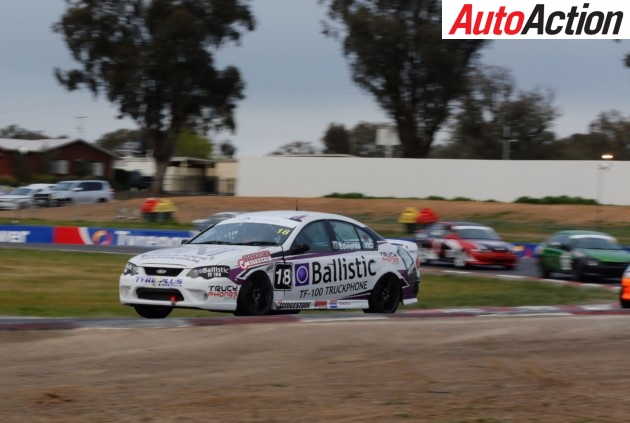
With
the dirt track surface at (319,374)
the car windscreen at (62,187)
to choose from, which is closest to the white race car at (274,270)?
A: the dirt track surface at (319,374)

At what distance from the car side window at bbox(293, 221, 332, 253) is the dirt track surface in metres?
2.40

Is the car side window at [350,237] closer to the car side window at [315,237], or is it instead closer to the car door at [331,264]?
the car door at [331,264]

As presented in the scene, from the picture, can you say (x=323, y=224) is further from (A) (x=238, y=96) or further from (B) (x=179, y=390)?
(A) (x=238, y=96)

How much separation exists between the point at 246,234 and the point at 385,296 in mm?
2214

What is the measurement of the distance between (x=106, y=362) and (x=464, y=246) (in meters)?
20.5

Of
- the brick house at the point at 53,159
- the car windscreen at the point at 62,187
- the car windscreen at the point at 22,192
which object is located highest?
the brick house at the point at 53,159

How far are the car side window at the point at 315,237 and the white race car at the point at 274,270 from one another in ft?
0.05

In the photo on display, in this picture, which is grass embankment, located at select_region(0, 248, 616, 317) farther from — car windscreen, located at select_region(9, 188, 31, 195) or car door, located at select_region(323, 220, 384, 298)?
car windscreen, located at select_region(9, 188, 31, 195)

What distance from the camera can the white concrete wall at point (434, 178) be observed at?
54.6 metres

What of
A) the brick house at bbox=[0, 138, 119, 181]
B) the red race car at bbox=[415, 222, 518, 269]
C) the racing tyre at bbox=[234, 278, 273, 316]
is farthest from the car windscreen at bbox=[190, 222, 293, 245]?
the brick house at bbox=[0, 138, 119, 181]

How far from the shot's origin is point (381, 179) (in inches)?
2375

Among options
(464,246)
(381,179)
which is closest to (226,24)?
(381,179)

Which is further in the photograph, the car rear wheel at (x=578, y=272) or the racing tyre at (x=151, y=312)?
the car rear wheel at (x=578, y=272)

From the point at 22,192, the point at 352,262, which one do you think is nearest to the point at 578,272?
the point at 352,262
